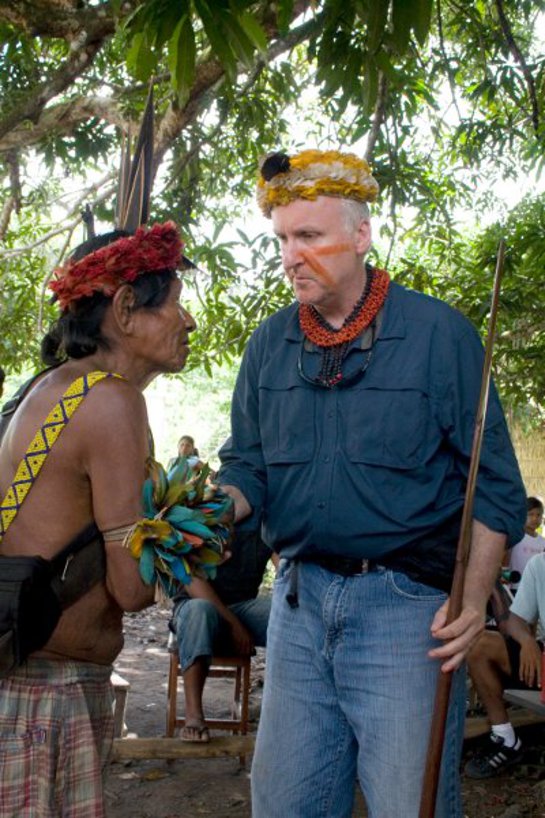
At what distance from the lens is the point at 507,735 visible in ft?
18.4

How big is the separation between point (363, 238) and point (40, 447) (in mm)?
A: 1071

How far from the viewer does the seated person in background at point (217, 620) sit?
561cm

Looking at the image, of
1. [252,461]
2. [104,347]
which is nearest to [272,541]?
[252,461]

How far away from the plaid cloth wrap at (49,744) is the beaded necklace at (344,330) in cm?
99

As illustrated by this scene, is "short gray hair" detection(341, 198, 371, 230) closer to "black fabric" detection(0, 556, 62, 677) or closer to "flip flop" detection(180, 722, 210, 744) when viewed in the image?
"black fabric" detection(0, 556, 62, 677)

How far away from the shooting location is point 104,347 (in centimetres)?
248

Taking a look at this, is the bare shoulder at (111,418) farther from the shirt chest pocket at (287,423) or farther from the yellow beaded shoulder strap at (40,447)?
the shirt chest pocket at (287,423)

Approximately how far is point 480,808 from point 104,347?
3.77 m

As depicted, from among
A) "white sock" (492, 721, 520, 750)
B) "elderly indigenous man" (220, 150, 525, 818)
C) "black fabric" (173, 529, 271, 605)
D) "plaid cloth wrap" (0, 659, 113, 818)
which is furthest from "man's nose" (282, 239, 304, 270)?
"white sock" (492, 721, 520, 750)

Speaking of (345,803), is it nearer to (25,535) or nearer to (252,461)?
(252,461)

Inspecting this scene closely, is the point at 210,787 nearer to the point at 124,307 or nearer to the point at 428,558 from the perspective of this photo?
the point at 428,558

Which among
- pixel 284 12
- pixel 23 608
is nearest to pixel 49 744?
pixel 23 608

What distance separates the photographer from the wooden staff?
7.53 feet

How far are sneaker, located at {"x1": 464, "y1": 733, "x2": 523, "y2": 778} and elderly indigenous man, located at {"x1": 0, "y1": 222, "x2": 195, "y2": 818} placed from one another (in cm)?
363
